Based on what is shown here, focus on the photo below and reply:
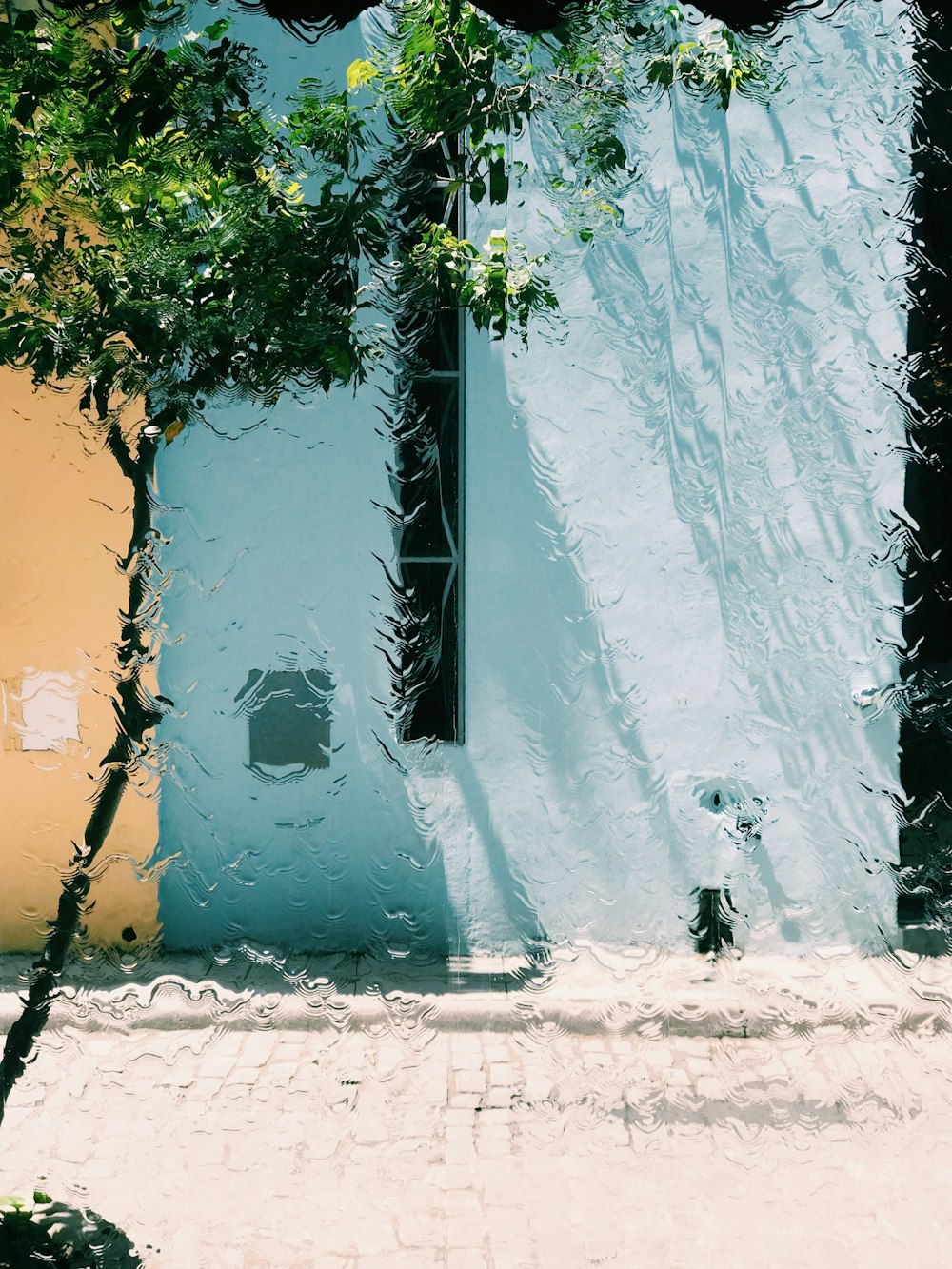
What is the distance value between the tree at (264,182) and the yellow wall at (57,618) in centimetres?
8

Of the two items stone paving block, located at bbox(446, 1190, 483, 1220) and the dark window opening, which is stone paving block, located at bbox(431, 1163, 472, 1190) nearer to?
stone paving block, located at bbox(446, 1190, 483, 1220)

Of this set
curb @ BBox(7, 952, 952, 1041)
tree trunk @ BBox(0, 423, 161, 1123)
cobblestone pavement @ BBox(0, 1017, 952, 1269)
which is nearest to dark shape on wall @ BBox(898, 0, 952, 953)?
curb @ BBox(7, 952, 952, 1041)

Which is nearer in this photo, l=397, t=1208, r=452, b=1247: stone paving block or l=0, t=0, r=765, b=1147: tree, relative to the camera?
l=0, t=0, r=765, b=1147: tree

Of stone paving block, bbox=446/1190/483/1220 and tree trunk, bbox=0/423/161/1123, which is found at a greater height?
tree trunk, bbox=0/423/161/1123

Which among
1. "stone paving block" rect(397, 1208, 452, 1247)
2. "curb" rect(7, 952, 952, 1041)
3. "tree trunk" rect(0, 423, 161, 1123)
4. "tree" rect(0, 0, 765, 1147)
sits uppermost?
"tree" rect(0, 0, 765, 1147)

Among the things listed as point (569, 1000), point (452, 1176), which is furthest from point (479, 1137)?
point (569, 1000)

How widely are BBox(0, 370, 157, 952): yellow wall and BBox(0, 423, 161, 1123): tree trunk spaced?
2cm

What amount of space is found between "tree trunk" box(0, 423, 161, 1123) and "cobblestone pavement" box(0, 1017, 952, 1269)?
0.05 m

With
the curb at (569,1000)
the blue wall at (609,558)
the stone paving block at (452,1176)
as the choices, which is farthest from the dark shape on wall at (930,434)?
the stone paving block at (452,1176)

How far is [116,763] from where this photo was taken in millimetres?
1607

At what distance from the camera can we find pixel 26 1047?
1.64 meters

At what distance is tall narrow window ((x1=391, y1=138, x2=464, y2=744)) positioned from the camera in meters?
1.55

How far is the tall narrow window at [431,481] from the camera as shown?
61.1 inches

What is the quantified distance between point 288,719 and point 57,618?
452mm
